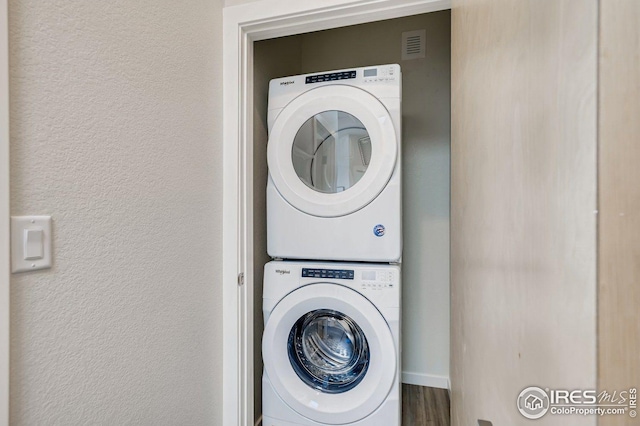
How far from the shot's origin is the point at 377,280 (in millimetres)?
1328

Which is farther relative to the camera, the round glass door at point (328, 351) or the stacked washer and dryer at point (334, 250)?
the round glass door at point (328, 351)

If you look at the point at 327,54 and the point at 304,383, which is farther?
the point at 327,54

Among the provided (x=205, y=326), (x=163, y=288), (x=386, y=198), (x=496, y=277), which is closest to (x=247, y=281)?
(x=205, y=326)

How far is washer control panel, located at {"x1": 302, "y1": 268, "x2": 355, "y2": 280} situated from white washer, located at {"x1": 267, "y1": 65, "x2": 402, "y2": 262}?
0.07 metres

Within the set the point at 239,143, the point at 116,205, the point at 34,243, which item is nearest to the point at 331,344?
the point at 239,143

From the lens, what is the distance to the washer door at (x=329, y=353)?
4.28 ft

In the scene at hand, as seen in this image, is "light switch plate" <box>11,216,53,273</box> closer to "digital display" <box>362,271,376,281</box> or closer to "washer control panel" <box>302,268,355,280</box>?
"washer control panel" <box>302,268,355,280</box>

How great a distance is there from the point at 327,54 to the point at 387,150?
4.21ft

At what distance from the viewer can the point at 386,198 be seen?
1.36 m

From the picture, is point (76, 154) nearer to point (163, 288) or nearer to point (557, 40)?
point (163, 288)

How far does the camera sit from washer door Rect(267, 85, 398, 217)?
1.35 meters

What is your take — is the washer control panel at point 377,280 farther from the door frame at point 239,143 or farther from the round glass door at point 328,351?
the door frame at point 239,143

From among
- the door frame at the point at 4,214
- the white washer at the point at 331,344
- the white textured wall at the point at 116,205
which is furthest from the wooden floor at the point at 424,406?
the door frame at the point at 4,214

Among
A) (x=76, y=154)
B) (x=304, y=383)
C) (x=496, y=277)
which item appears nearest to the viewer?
(x=496, y=277)
